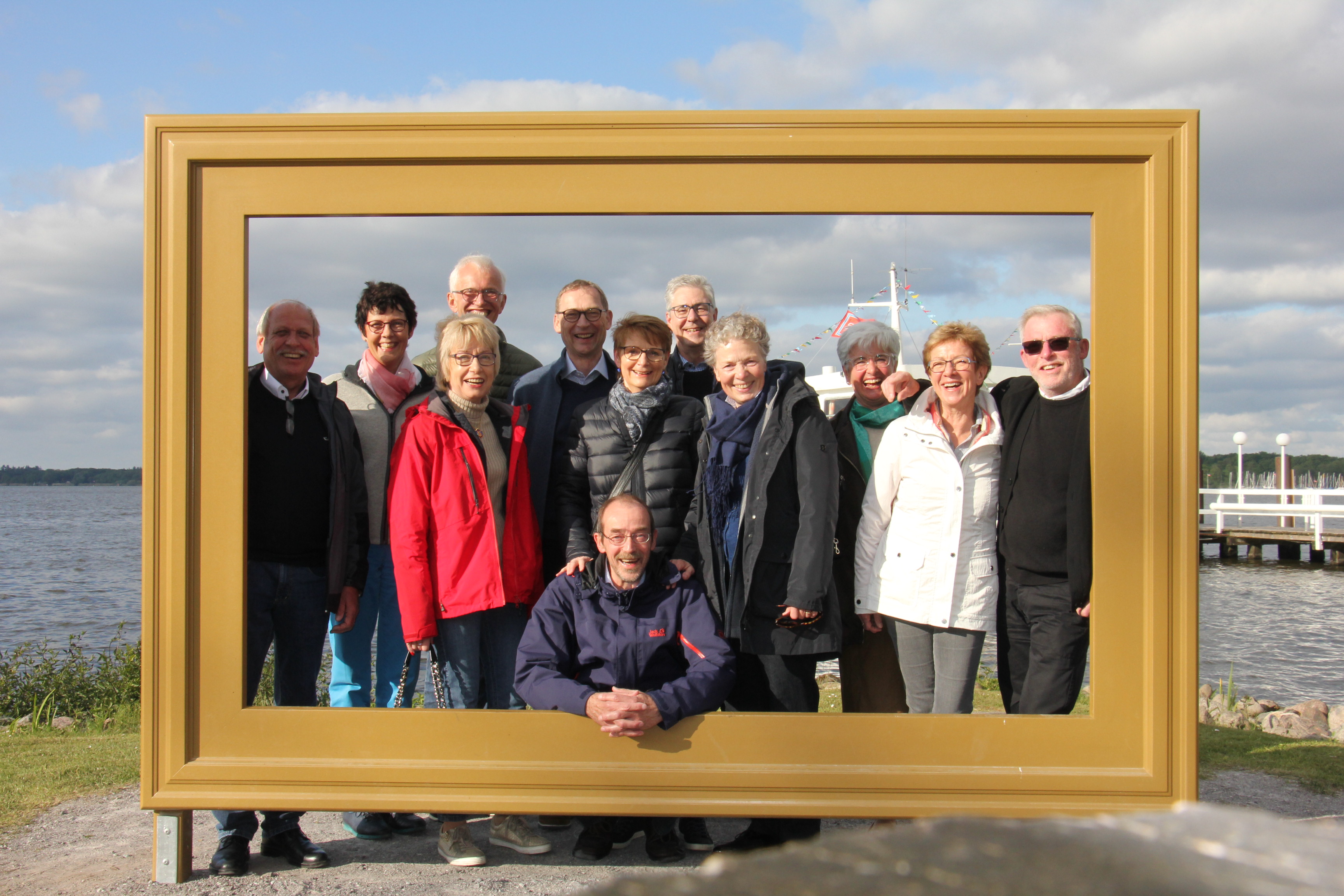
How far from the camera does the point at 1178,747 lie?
3271 mm

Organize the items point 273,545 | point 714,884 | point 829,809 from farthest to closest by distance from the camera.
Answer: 1. point 273,545
2. point 829,809
3. point 714,884

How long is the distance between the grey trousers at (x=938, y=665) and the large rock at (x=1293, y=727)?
182 inches

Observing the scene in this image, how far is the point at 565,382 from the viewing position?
4.02 metres

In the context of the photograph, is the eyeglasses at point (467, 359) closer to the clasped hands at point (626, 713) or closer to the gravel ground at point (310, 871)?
the clasped hands at point (626, 713)

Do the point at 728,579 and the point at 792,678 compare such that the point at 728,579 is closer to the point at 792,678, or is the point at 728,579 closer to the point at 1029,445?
the point at 792,678

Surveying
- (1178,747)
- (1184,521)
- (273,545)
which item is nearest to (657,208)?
(273,545)

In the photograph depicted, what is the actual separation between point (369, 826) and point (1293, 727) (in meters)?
6.37

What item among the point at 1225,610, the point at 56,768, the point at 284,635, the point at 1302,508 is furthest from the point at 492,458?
the point at 1302,508

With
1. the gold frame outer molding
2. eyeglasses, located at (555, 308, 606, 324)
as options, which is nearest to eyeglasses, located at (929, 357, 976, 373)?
the gold frame outer molding

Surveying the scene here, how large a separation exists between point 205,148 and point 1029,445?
3122 millimetres

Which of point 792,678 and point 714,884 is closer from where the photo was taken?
point 714,884

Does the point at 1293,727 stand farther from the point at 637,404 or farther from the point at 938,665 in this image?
the point at 637,404

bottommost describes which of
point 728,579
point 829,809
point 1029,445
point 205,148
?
point 829,809

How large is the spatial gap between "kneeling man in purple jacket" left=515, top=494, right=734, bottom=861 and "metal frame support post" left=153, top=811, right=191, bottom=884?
1302 mm
